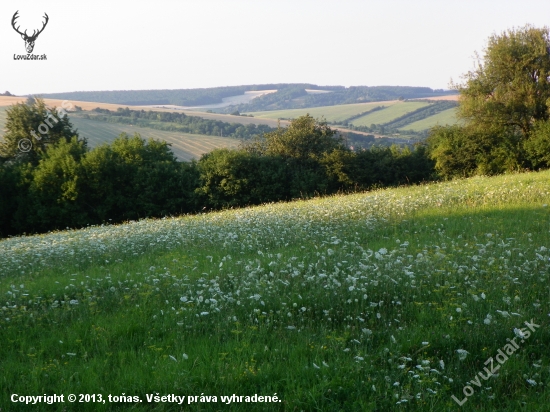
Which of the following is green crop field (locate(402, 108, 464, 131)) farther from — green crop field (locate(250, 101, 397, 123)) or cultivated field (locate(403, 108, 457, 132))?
green crop field (locate(250, 101, 397, 123))

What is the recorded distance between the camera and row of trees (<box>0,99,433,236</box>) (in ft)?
147

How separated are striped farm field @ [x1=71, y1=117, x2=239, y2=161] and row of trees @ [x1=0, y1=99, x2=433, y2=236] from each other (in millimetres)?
30602

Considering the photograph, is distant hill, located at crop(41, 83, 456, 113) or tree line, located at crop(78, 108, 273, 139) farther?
distant hill, located at crop(41, 83, 456, 113)

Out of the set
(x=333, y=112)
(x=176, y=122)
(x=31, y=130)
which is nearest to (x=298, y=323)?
(x=31, y=130)

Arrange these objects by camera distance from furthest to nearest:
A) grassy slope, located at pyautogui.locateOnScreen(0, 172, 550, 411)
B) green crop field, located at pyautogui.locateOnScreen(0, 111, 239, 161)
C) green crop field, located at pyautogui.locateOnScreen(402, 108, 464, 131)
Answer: green crop field, located at pyautogui.locateOnScreen(402, 108, 464, 131) → green crop field, located at pyautogui.locateOnScreen(0, 111, 239, 161) → grassy slope, located at pyautogui.locateOnScreen(0, 172, 550, 411)

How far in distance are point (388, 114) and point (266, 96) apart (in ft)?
164

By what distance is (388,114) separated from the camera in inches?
5113

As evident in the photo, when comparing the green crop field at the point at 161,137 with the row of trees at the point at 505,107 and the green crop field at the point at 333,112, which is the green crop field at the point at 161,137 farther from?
the row of trees at the point at 505,107

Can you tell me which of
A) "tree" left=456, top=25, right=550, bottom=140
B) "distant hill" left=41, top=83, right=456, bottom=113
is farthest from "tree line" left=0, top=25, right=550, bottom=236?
"distant hill" left=41, top=83, right=456, bottom=113

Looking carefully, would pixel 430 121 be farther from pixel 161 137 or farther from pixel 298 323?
pixel 298 323

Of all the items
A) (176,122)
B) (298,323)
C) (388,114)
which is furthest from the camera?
(388,114)

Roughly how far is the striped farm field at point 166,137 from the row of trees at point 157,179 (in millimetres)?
30602

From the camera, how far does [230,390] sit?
17.4 feet

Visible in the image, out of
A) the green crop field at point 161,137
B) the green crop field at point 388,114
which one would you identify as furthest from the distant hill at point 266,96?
the green crop field at point 161,137
